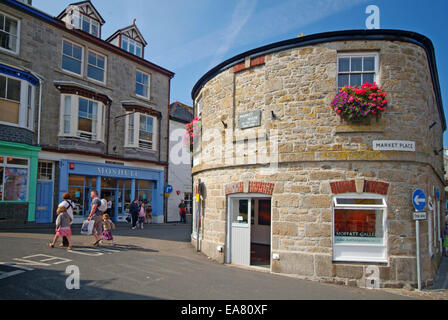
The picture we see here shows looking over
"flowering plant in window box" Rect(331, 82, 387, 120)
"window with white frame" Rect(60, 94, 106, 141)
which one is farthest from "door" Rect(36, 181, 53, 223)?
"flowering plant in window box" Rect(331, 82, 387, 120)

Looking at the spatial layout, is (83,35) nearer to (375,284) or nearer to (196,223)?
(196,223)

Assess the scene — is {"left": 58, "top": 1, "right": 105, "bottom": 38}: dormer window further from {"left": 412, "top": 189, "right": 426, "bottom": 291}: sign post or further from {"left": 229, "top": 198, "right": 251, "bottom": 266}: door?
{"left": 412, "top": 189, "right": 426, "bottom": 291}: sign post

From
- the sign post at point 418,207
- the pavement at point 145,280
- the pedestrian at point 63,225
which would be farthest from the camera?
the pedestrian at point 63,225

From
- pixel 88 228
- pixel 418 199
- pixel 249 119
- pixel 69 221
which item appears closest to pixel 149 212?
pixel 88 228

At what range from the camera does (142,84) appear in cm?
2159

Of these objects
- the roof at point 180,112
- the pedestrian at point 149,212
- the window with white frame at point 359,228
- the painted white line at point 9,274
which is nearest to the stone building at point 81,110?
the pedestrian at point 149,212

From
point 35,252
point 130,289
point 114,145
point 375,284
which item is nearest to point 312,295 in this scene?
point 375,284

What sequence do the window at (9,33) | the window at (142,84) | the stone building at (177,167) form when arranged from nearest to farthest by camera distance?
the window at (9,33) → the window at (142,84) → the stone building at (177,167)

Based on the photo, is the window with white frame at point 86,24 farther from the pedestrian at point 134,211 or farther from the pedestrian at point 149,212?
the pedestrian at point 149,212

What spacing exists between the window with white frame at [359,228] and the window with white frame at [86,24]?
58.9ft

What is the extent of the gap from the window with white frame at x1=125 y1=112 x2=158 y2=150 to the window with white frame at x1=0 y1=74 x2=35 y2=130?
5.70 m

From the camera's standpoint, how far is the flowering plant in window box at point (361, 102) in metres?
8.00

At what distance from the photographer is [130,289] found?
6344mm

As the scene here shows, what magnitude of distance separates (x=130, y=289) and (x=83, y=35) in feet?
53.8
